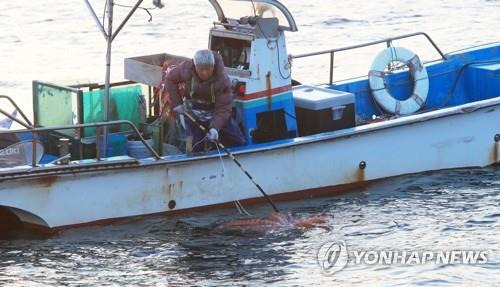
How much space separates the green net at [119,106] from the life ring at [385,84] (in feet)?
11.1

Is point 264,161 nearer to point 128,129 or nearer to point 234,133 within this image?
point 234,133

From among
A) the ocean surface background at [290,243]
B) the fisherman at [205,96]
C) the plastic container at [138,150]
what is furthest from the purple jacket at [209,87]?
the ocean surface background at [290,243]

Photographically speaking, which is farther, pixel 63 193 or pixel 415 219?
A: pixel 415 219

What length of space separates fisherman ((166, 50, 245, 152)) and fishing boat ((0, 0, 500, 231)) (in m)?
0.32

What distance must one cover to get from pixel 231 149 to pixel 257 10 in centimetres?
187

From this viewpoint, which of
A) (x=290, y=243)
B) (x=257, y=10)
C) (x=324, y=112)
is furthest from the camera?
(x=324, y=112)

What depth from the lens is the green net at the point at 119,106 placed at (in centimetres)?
1535

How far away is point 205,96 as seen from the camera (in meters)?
14.8

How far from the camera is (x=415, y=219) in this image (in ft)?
49.7

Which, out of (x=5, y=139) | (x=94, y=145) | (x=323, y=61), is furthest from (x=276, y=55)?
(x=323, y=61)

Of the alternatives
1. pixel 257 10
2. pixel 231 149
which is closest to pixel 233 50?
pixel 257 10

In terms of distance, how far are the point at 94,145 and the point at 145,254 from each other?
66.2 inches

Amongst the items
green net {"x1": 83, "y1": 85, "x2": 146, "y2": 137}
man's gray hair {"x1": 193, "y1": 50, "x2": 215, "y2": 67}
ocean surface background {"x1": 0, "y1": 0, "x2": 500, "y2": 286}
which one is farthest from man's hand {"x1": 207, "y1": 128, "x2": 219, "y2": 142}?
green net {"x1": 83, "y1": 85, "x2": 146, "y2": 137}

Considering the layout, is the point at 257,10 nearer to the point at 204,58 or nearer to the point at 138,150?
the point at 204,58
